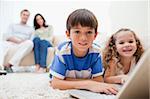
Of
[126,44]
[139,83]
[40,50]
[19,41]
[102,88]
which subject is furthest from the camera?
[19,41]

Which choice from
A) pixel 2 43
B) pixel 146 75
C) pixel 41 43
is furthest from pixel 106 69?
pixel 2 43

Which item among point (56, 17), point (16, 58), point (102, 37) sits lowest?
point (16, 58)

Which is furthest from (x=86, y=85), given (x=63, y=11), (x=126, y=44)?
(x=63, y=11)

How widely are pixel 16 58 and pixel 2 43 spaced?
0.22 meters

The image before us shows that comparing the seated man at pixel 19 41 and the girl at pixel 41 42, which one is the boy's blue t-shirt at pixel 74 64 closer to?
the girl at pixel 41 42

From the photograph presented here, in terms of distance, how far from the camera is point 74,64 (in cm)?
101

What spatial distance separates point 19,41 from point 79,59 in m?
Answer: 1.63

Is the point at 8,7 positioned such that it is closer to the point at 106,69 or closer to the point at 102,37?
the point at 102,37

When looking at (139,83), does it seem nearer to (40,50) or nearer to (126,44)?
(126,44)

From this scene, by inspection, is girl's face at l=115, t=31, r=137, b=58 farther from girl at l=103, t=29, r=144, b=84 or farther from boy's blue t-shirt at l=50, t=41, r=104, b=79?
boy's blue t-shirt at l=50, t=41, r=104, b=79

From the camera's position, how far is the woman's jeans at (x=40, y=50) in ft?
7.64

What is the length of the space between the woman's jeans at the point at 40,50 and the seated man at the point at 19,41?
5cm

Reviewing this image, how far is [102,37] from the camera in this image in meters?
2.50

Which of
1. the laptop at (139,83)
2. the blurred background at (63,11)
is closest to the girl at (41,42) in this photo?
the blurred background at (63,11)
